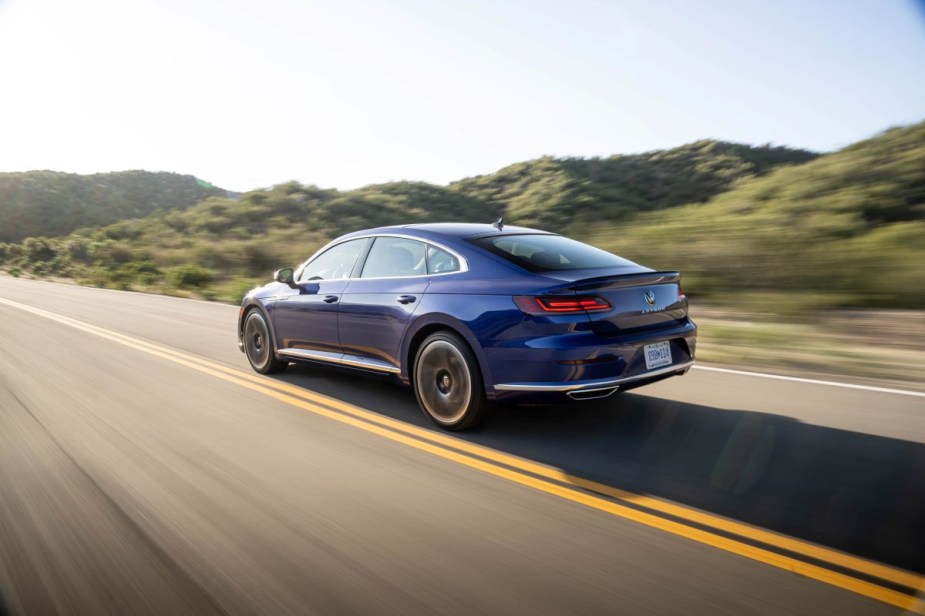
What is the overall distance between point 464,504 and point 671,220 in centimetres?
1264

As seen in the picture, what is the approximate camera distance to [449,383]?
4.90 m

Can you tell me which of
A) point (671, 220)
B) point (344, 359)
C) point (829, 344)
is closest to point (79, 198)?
point (671, 220)

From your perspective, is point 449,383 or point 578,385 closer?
point 578,385

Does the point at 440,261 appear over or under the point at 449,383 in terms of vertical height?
over

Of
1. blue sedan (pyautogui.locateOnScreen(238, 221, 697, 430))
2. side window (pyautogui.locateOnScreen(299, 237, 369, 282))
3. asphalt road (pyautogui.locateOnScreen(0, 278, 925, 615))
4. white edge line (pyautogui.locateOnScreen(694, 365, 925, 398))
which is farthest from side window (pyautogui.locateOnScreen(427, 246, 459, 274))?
white edge line (pyautogui.locateOnScreen(694, 365, 925, 398))

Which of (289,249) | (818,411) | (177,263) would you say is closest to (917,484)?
(818,411)

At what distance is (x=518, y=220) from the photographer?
3962 centimetres

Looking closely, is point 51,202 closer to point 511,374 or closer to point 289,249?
point 289,249

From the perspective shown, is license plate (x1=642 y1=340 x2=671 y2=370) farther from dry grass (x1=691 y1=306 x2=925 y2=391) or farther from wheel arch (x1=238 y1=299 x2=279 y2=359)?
wheel arch (x1=238 y1=299 x2=279 y2=359)

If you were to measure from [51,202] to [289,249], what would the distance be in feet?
290

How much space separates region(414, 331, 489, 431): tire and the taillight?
2.01ft

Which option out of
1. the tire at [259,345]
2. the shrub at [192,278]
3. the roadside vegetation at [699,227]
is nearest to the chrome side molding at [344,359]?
the tire at [259,345]

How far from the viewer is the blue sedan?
432 centimetres

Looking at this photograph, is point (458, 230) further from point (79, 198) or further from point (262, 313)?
point (79, 198)
